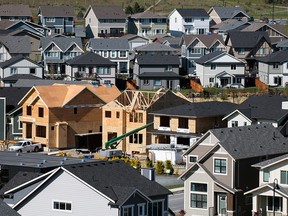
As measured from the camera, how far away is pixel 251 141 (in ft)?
128

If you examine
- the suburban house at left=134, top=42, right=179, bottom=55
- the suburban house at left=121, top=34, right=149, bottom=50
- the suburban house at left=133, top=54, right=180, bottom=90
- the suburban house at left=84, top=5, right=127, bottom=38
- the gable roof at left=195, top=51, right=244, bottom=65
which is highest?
the suburban house at left=84, top=5, right=127, bottom=38

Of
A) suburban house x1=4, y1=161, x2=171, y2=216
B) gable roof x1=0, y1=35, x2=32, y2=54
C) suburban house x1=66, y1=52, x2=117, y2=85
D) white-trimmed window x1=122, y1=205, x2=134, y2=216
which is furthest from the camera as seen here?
gable roof x1=0, y1=35, x2=32, y2=54

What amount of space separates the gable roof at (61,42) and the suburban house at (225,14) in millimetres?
20083

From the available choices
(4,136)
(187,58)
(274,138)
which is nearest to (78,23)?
(187,58)

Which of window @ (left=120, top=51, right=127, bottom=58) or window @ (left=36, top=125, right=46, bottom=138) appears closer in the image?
window @ (left=36, top=125, right=46, bottom=138)

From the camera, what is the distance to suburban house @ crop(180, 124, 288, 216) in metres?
37.0

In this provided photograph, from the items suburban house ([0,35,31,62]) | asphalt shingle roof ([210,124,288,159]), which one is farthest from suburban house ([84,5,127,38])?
asphalt shingle roof ([210,124,288,159])

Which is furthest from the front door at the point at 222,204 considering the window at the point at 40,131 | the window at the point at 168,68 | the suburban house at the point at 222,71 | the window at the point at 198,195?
the window at the point at 168,68

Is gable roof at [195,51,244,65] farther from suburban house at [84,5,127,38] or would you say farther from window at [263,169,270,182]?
window at [263,169,270,182]

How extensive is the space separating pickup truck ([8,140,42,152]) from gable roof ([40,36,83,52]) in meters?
27.0

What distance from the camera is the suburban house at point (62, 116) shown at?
5631 centimetres

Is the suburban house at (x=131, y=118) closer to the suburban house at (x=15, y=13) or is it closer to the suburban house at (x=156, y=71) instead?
the suburban house at (x=156, y=71)

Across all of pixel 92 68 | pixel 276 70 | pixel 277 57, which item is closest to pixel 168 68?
pixel 92 68

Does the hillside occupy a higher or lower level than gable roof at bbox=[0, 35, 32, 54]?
higher
